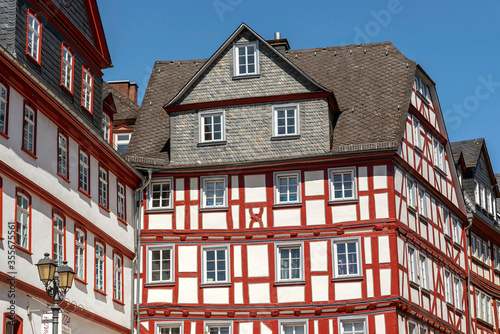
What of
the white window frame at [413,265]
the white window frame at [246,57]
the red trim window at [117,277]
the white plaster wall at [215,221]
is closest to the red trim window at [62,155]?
the red trim window at [117,277]

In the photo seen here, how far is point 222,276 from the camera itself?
125ft

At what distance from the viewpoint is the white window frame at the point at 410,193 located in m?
39.2

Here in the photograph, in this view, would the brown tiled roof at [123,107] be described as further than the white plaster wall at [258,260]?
Yes

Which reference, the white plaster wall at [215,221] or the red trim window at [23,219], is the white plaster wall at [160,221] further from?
the red trim window at [23,219]

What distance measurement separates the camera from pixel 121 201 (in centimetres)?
3756

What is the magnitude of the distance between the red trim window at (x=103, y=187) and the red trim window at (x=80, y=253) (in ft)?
6.64

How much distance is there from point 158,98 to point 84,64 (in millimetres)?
8528

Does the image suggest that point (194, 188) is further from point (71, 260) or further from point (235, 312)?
point (71, 260)

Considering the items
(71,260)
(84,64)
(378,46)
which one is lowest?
(71,260)

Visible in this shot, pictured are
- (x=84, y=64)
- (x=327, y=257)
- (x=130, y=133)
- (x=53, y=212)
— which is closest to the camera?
(x=53, y=212)

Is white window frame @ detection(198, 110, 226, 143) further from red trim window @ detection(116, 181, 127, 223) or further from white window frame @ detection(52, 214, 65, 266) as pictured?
white window frame @ detection(52, 214, 65, 266)

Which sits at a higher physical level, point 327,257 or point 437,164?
point 437,164

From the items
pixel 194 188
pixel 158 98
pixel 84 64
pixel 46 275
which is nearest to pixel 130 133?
pixel 158 98

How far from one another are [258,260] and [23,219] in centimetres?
1115
